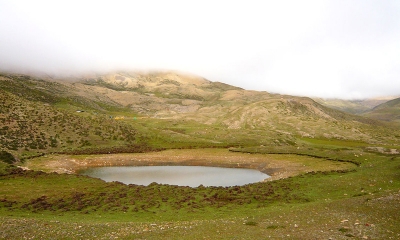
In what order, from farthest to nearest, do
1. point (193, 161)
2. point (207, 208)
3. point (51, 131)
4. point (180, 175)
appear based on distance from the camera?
point (51, 131) < point (193, 161) < point (180, 175) < point (207, 208)

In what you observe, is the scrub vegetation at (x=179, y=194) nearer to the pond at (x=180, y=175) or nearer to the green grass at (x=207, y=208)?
the green grass at (x=207, y=208)

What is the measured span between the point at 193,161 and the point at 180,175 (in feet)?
67.1

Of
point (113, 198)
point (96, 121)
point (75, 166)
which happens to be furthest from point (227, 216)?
point (96, 121)

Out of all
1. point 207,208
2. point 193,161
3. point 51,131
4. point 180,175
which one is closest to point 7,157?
point 51,131

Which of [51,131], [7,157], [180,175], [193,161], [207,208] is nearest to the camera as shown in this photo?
[207,208]

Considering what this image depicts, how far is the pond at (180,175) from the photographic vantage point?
65.7m

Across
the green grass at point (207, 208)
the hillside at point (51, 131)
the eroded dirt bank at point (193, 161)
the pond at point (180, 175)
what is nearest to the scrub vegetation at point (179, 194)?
the green grass at point (207, 208)

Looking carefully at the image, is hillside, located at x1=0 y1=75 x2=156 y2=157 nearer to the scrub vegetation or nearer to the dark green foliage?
the scrub vegetation

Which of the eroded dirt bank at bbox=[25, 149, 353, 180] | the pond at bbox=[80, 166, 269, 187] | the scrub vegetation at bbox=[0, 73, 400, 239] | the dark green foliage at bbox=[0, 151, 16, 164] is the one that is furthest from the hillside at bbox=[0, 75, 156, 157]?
the pond at bbox=[80, 166, 269, 187]

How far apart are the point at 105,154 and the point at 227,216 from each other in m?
76.9

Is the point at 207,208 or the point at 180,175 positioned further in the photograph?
the point at 180,175

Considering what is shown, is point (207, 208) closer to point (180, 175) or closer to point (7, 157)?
point (180, 175)

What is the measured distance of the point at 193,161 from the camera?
94.7 m

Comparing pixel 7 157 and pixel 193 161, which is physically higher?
pixel 7 157
